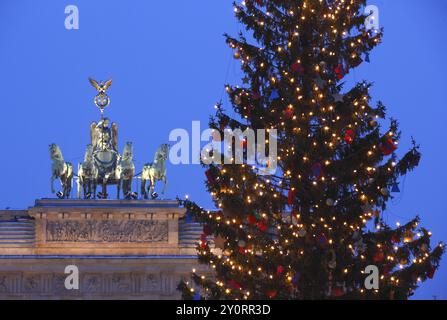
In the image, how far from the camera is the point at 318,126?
2089 centimetres

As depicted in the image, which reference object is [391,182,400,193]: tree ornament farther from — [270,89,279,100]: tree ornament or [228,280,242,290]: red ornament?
[228,280,242,290]: red ornament

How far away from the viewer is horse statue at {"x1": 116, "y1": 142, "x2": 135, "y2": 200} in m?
40.3

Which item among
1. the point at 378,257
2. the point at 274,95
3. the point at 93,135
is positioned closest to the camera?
the point at 378,257

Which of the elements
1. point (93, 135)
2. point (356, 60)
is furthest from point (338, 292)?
point (93, 135)

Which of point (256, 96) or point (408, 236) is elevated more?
point (256, 96)

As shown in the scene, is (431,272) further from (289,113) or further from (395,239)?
(289,113)

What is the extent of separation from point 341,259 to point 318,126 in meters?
2.01

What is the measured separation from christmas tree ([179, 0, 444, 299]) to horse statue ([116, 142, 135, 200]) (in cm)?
1889

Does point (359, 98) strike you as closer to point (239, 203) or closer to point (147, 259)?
point (239, 203)

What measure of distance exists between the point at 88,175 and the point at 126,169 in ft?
3.72

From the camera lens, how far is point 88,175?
40469 millimetres

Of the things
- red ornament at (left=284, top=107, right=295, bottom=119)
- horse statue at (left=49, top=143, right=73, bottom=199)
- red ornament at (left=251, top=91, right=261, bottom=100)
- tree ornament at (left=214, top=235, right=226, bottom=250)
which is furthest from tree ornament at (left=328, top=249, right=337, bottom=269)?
horse statue at (left=49, top=143, right=73, bottom=199)
